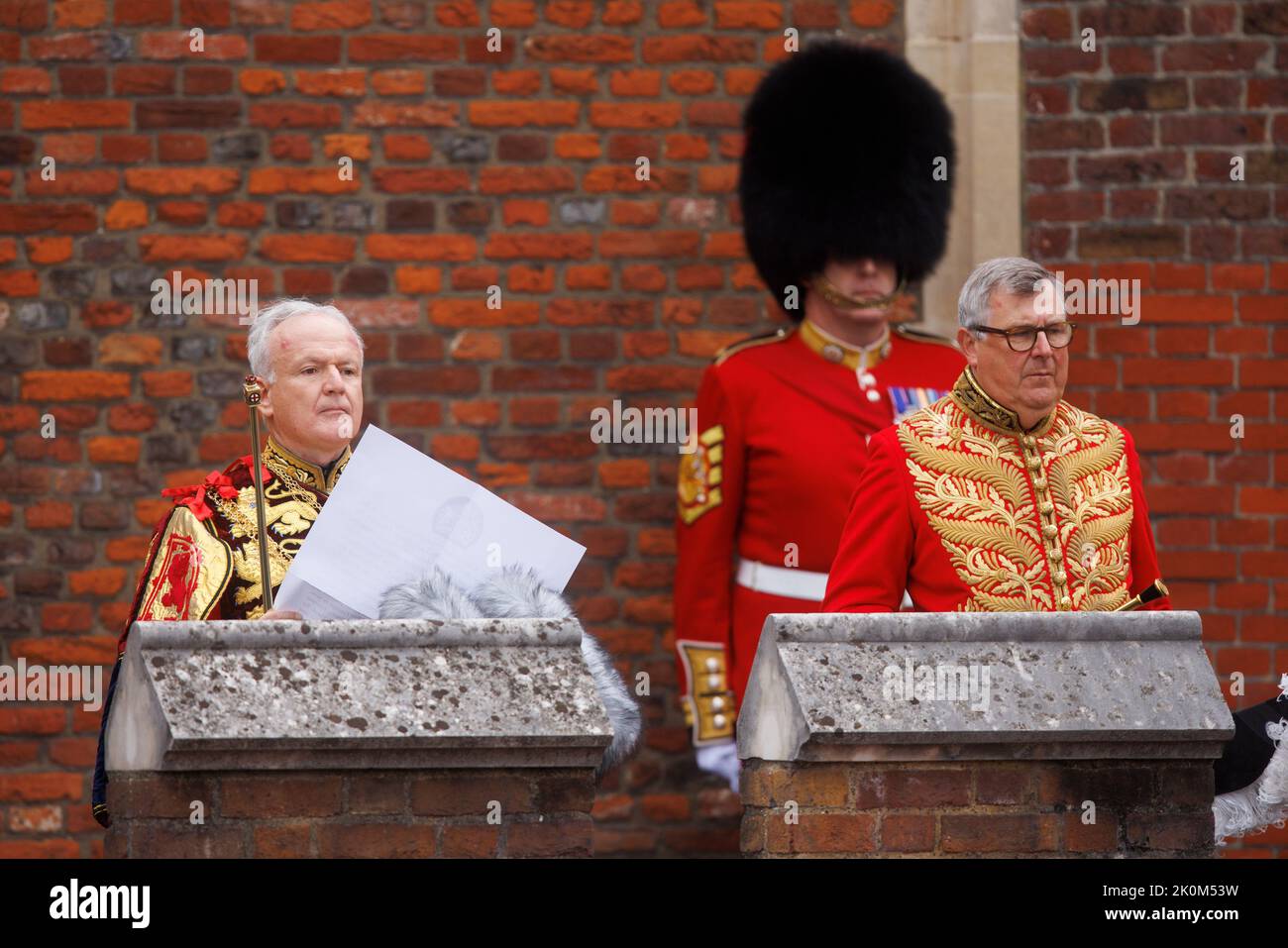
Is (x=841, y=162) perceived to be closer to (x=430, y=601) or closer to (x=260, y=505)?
(x=260, y=505)

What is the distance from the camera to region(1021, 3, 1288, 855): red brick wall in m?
5.75

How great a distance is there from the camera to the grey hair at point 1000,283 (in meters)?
3.81

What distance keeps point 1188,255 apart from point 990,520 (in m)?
2.15

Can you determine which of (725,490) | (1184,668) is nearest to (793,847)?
(1184,668)

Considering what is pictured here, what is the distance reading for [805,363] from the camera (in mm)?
5301

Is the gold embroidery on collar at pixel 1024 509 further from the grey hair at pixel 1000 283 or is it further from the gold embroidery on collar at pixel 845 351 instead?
the gold embroidery on collar at pixel 845 351

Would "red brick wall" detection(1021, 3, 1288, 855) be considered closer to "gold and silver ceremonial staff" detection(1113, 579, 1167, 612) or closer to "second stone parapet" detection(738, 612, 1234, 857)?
"gold and silver ceremonial staff" detection(1113, 579, 1167, 612)

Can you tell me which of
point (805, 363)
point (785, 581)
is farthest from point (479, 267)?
point (785, 581)

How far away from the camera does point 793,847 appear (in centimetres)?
311

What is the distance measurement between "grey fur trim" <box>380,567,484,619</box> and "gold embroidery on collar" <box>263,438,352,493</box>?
665 mm

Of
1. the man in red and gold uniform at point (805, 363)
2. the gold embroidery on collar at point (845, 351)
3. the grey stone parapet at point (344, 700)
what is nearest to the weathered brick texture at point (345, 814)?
the grey stone parapet at point (344, 700)

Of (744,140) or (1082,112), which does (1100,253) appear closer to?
(1082,112)

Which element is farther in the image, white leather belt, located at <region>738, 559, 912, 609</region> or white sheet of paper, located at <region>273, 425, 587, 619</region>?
white leather belt, located at <region>738, 559, 912, 609</region>

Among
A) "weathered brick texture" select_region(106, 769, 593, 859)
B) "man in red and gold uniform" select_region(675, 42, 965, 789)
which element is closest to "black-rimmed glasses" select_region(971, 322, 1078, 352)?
"weathered brick texture" select_region(106, 769, 593, 859)
